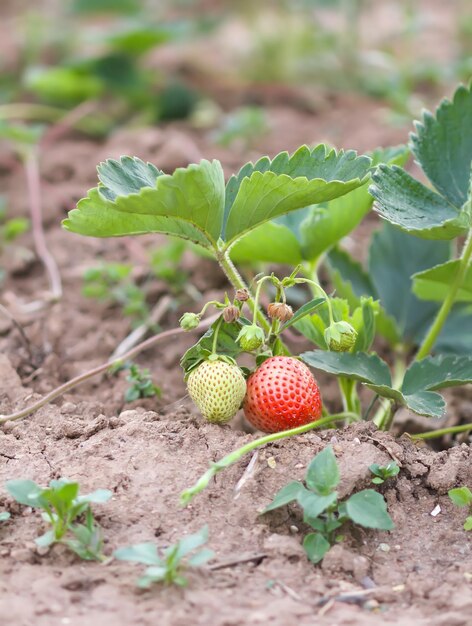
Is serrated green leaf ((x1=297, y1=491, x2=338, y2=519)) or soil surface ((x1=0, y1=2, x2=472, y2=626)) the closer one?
soil surface ((x1=0, y1=2, x2=472, y2=626))

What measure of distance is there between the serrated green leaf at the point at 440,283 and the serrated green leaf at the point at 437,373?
0.21m

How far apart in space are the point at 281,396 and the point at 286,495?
272mm

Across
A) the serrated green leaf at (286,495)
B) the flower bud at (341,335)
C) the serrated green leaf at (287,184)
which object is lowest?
the serrated green leaf at (286,495)

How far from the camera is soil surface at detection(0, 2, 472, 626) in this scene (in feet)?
4.85

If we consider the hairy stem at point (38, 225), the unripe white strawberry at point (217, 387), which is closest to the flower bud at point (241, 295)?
the unripe white strawberry at point (217, 387)

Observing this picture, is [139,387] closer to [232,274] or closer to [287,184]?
[232,274]

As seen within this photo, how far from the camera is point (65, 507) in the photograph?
1.57m

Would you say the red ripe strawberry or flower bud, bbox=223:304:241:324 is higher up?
flower bud, bbox=223:304:241:324

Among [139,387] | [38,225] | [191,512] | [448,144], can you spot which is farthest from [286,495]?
[38,225]

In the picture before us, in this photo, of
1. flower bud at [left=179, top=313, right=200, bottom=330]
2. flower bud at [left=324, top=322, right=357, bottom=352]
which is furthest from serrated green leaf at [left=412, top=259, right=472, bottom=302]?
flower bud at [left=179, top=313, right=200, bottom=330]

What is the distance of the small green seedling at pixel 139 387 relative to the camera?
2.16 meters

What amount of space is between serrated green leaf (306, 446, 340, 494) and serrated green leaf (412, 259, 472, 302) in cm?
57

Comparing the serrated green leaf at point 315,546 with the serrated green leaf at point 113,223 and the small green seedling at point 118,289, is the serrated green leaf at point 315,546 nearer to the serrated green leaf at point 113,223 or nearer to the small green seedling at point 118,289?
the serrated green leaf at point 113,223

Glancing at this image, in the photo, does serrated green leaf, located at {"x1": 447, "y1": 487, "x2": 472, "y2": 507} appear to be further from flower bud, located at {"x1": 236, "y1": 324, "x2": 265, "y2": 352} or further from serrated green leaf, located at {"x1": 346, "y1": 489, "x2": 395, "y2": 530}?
flower bud, located at {"x1": 236, "y1": 324, "x2": 265, "y2": 352}
